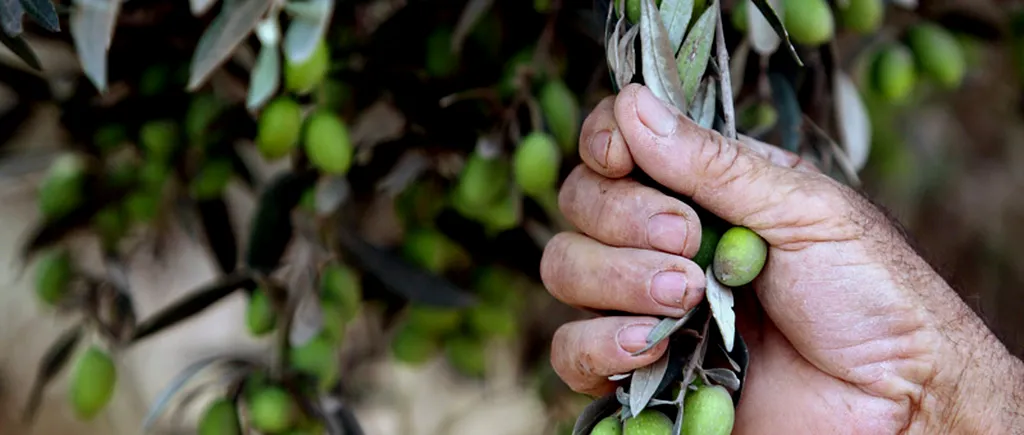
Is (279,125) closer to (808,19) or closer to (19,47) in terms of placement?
(19,47)

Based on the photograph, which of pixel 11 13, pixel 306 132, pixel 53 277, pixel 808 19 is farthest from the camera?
pixel 53 277

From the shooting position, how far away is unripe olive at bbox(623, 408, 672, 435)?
0.63 m

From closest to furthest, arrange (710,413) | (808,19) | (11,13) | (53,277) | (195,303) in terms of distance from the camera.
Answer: (710,413), (11,13), (808,19), (195,303), (53,277)

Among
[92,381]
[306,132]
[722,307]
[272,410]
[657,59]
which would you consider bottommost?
[92,381]

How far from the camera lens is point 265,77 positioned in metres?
0.90

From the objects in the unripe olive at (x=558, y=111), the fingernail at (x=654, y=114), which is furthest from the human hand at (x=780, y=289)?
the unripe olive at (x=558, y=111)

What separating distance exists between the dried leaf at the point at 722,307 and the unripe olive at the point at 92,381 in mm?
682

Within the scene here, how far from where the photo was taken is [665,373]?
68cm

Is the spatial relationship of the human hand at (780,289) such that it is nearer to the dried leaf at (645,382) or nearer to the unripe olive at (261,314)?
the dried leaf at (645,382)

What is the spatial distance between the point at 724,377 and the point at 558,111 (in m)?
0.35

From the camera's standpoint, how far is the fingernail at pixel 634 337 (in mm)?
685

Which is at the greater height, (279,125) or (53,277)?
(279,125)

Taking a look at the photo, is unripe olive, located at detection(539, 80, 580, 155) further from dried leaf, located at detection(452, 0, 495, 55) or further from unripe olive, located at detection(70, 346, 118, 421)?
unripe olive, located at detection(70, 346, 118, 421)

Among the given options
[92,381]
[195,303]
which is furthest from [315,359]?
[92,381]
